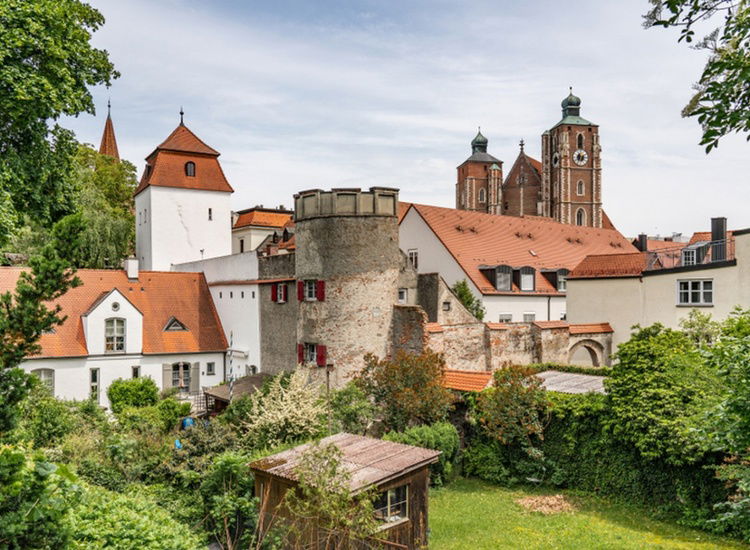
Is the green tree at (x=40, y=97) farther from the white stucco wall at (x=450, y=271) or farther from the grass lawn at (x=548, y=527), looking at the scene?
the white stucco wall at (x=450, y=271)

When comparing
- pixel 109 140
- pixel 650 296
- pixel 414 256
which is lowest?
pixel 650 296

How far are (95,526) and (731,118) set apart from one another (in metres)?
9.22

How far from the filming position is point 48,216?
56.0ft

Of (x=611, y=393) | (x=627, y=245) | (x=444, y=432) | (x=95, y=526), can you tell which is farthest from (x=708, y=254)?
(x=95, y=526)

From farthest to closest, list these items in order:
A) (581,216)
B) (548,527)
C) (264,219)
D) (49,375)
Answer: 1. (581,216)
2. (264,219)
3. (49,375)
4. (548,527)

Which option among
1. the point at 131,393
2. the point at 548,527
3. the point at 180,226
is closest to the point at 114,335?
the point at 131,393

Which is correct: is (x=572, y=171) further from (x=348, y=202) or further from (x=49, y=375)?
(x=49, y=375)

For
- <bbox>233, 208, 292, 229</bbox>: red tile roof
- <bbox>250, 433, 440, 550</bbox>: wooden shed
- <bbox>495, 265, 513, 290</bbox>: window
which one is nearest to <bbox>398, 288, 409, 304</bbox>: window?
<bbox>495, 265, 513, 290</bbox>: window

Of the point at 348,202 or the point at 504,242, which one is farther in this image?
the point at 504,242

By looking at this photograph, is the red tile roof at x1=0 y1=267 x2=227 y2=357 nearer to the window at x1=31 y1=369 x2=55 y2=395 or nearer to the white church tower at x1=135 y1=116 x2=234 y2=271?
the window at x1=31 y1=369 x2=55 y2=395

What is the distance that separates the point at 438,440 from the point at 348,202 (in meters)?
10.4

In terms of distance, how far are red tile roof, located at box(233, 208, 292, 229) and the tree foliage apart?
3057 centimetres

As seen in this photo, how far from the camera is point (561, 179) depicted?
7238 centimetres

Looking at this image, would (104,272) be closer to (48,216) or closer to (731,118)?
(48,216)
